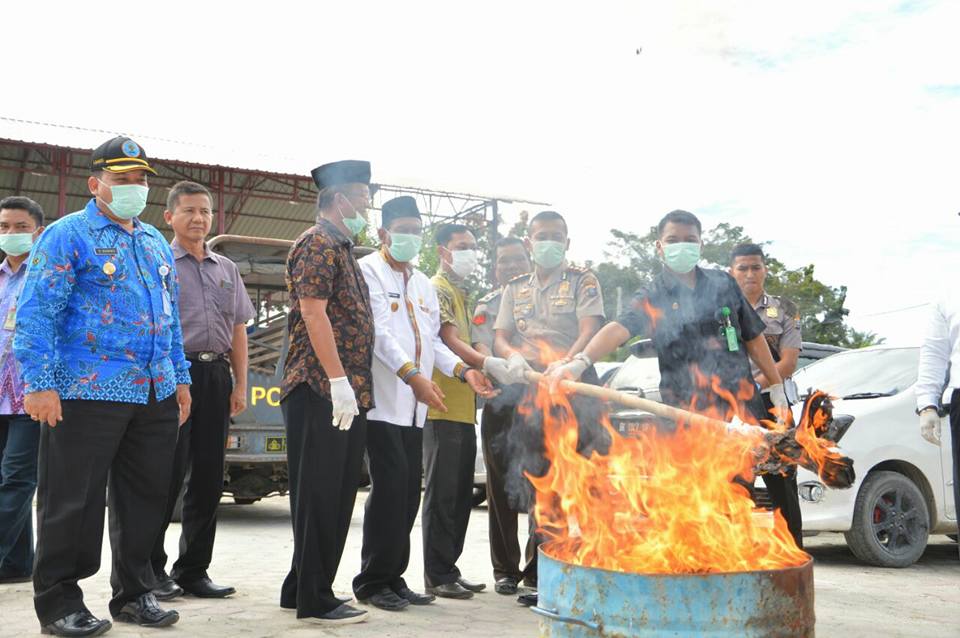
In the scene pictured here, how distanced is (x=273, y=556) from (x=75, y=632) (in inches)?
117

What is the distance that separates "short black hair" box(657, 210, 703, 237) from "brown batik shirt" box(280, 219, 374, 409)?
1688 mm

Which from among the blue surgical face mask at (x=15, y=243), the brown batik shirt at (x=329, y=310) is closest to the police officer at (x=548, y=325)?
the brown batik shirt at (x=329, y=310)

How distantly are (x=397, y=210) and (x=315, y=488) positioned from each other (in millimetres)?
1766

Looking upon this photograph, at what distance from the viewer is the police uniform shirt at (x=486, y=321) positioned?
6.06 metres

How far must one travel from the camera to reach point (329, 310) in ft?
15.6

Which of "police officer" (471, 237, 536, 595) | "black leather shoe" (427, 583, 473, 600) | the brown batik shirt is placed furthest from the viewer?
"police officer" (471, 237, 536, 595)

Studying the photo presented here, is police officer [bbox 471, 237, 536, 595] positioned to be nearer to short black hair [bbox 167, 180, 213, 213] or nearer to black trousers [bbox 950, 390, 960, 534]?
short black hair [bbox 167, 180, 213, 213]

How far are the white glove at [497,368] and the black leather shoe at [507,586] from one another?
133 cm

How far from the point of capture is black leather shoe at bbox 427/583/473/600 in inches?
212

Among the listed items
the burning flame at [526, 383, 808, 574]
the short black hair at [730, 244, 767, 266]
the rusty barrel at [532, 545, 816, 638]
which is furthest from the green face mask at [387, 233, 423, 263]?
the rusty barrel at [532, 545, 816, 638]

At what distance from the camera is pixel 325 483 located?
14.8 ft

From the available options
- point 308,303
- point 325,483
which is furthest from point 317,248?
point 325,483

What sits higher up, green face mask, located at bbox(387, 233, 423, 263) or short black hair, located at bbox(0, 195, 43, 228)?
short black hair, located at bbox(0, 195, 43, 228)

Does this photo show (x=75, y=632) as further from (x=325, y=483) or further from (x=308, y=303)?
(x=308, y=303)
